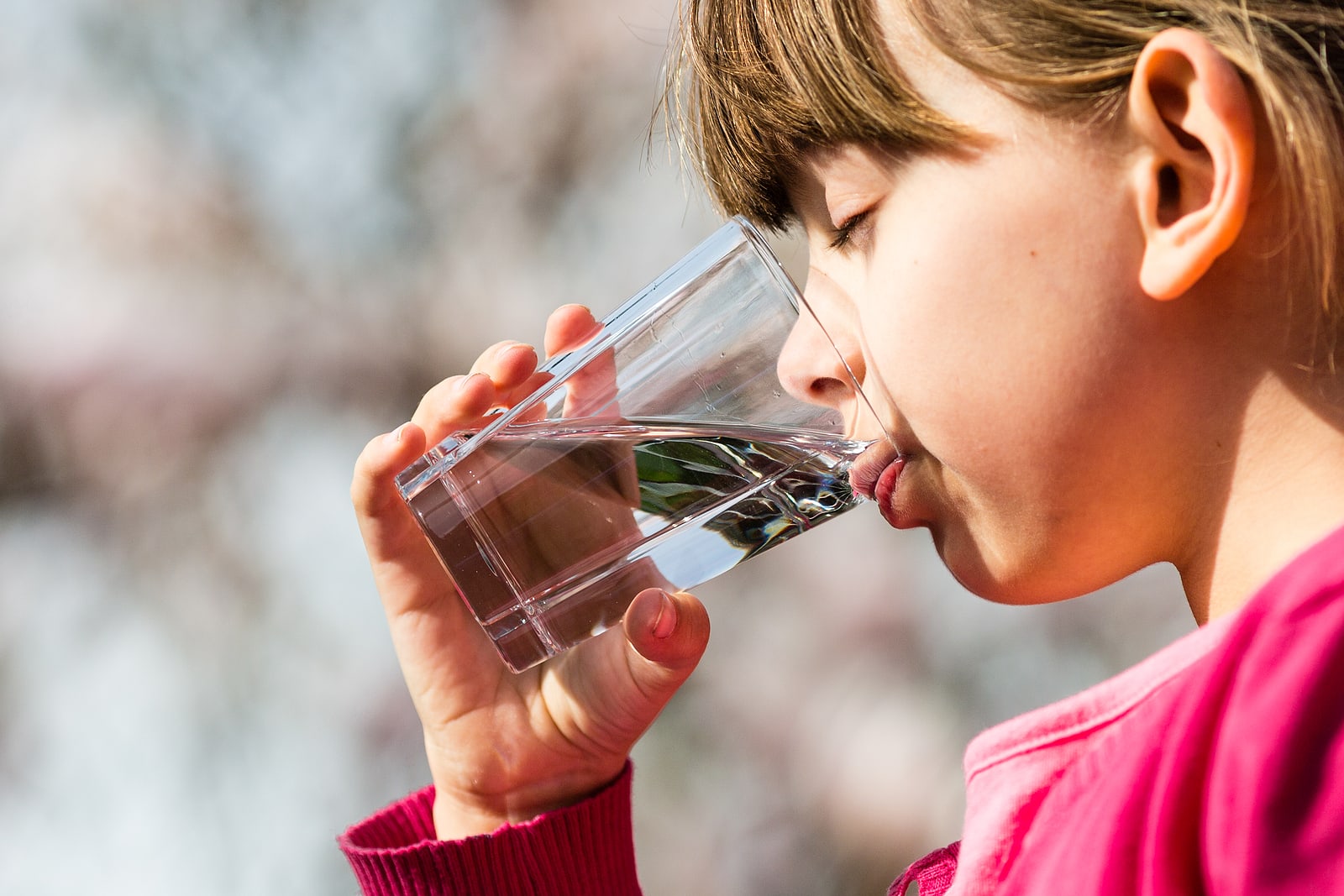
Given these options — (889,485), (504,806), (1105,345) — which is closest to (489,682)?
(504,806)

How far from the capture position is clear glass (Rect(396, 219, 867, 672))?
0.55 meters

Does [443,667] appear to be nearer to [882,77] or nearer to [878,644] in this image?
[878,644]

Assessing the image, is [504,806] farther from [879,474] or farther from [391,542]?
[879,474]

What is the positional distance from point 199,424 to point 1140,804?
25.5 inches

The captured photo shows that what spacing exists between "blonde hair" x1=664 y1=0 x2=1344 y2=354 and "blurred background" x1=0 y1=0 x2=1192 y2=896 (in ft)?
0.96

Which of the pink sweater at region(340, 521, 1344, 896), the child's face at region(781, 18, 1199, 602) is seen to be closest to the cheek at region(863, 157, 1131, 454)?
the child's face at region(781, 18, 1199, 602)

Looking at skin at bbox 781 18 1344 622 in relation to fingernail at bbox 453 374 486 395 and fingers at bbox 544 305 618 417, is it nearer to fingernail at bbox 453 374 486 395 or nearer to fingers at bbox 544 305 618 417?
fingers at bbox 544 305 618 417

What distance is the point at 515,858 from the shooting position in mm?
714

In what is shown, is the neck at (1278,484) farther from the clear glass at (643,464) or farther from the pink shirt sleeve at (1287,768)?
the clear glass at (643,464)

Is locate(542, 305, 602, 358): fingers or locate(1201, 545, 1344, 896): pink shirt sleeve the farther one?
locate(542, 305, 602, 358): fingers

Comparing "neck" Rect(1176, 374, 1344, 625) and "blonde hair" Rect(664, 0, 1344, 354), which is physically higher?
"blonde hair" Rect(664, 0, 1344, 354)

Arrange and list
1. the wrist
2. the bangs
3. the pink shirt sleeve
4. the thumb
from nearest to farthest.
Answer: the pink shirt sleeve, the bangs, the thumb, the wrist

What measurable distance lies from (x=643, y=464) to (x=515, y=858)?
0.94 ft

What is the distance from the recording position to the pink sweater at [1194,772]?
415 mm
